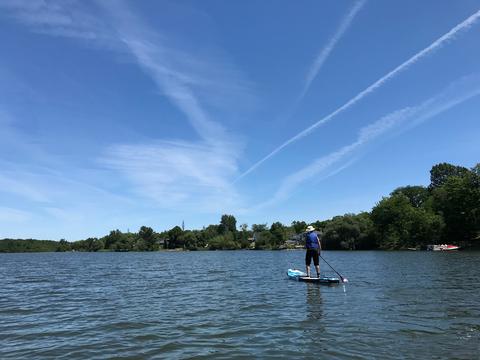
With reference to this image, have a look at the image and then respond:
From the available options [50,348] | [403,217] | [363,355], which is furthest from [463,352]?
[403,217]

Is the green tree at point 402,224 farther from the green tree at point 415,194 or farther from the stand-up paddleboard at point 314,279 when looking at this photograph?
the stand-up paddleboard at point 314,279

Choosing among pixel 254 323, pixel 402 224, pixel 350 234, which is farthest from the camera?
pixel 350 234

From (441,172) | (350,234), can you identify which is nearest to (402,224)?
(350,234)

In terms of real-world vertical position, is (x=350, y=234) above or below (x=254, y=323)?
above

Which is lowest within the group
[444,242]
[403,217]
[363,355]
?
[363,355]

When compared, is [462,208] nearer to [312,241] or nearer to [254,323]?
[312,241]

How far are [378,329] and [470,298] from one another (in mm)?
8340

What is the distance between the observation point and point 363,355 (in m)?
10.4

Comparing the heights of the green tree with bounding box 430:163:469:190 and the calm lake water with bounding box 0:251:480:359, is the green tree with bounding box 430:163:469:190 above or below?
above

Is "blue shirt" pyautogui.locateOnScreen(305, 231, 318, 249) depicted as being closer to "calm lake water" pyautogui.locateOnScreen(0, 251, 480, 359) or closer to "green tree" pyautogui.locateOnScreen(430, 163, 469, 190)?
"calm lake water" pyautogui.locateOnScreen(0, 251, 480, 359)

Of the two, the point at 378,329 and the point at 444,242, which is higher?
the point at 444,242

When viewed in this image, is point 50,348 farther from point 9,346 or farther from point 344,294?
point 344,294

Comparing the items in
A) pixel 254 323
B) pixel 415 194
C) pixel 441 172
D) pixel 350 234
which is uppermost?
pixel 441 172

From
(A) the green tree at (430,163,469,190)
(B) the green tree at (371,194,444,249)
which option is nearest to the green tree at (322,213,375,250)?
(B) the green tree at (371,194,444,249)
